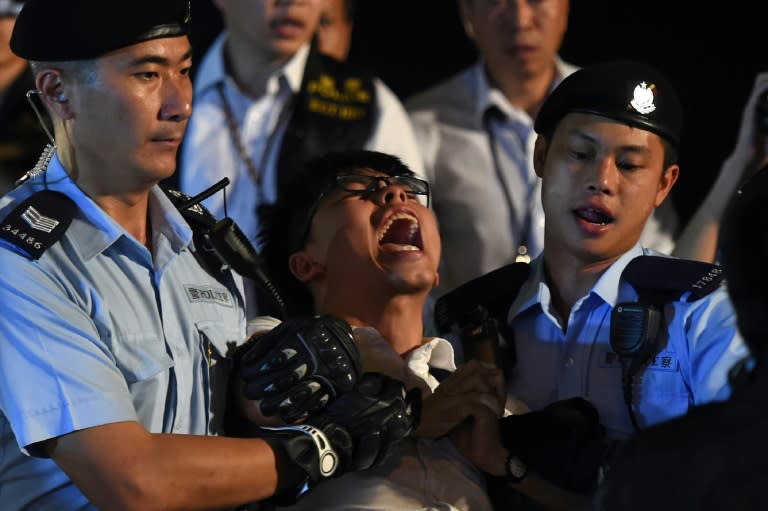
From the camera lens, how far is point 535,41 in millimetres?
3996

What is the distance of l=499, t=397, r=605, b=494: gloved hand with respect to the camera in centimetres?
248

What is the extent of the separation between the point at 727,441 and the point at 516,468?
0.98 meters

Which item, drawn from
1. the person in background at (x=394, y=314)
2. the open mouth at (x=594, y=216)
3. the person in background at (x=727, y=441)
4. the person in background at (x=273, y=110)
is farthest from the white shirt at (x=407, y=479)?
the person in background at (x=273, y=110)

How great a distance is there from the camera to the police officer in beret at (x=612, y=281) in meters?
2.54

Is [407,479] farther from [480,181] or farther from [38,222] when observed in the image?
[480,181]

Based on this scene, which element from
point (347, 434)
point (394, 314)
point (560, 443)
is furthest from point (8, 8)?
point (560, 443)

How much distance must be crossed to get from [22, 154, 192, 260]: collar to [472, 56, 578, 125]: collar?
5.65 ft

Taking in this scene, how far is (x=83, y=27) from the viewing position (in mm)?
2334

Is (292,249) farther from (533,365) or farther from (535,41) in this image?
(535,41)

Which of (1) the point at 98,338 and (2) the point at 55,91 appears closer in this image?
(1) the point at 98,338

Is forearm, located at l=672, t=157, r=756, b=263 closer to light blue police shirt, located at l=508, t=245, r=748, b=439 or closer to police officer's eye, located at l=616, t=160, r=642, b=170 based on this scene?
light blue police shirt, located at l=508, t=245, r=748, b=439

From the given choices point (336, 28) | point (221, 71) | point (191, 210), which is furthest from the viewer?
point (336, 28)

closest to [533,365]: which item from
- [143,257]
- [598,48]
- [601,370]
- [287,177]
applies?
[601,370]

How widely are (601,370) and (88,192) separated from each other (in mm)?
1040
